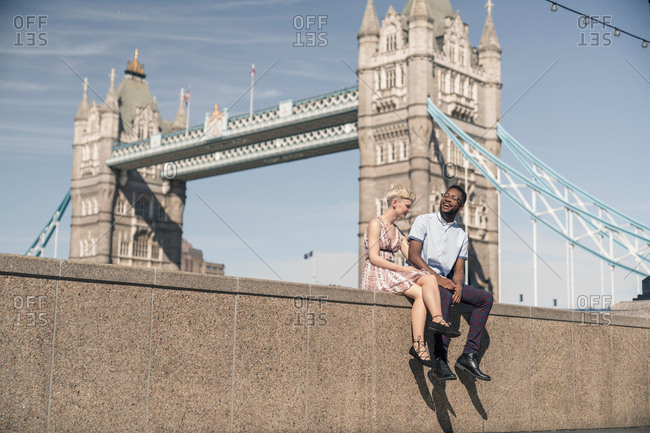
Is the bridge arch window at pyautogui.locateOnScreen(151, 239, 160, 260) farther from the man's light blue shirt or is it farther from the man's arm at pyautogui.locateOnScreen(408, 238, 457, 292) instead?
the man's arm at pyautogui.locateOnScreen(408, 238, 457, 292)

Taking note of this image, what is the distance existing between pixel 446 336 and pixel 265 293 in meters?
1.42

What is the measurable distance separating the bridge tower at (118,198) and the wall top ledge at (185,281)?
5227 centimetres

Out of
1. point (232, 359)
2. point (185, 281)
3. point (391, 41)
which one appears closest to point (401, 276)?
point (232, 359)

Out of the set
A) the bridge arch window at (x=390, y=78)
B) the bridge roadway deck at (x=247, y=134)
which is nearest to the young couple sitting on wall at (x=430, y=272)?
the bridge arch window at (x=390, y=78)

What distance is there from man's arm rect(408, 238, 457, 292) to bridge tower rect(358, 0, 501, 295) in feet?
101

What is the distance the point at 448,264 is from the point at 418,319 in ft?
2.06

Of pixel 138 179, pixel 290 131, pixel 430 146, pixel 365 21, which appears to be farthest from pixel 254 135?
pixel 138 179

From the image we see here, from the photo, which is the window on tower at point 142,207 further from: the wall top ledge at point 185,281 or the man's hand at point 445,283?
the man's hand at point 445,283

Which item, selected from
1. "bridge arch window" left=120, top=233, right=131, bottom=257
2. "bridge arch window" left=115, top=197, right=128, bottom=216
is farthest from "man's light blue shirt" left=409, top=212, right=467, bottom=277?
"bridge arch window" left=120, top=233, right=131, bottom=257

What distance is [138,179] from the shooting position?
59406 mm

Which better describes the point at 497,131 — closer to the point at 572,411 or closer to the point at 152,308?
the point at 572,411

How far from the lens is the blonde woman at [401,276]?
6.11 meters

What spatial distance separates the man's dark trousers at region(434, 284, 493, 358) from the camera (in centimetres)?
629

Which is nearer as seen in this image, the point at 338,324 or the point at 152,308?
the point at 152,308
